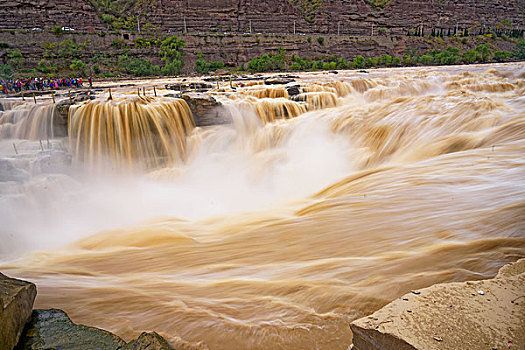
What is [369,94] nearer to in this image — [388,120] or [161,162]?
[388,120]

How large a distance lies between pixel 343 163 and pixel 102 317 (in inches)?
285

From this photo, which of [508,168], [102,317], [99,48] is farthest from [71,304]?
[99,48]

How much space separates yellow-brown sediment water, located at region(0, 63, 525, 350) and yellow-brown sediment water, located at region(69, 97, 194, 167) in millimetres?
A: 448

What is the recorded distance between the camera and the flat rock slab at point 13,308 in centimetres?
222

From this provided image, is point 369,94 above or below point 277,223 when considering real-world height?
above

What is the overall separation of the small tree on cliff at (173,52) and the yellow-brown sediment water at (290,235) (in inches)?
1095

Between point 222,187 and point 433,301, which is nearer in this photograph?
point 433,301

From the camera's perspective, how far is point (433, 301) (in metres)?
2.05

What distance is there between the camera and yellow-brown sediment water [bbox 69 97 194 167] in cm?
1028

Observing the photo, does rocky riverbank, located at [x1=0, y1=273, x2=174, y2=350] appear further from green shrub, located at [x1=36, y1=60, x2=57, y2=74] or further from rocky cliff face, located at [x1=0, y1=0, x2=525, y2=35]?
rocky cliff face, located at [x1=0, y1=0, x2=525, y2=35]

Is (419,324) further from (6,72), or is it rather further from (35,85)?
(6,72)

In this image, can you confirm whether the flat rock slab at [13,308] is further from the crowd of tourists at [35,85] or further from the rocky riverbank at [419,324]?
the crowd of tourists at [35,85]

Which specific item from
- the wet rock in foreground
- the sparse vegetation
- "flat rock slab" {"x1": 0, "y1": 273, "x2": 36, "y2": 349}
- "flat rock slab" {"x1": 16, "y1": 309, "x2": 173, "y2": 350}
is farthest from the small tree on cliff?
"flat rock slab" {"x1": 16, "y1": 309, "x2": 173, "y2": 350}

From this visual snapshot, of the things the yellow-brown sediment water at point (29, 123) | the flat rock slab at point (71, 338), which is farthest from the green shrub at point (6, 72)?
the flat rock slab at point (71, 338)
